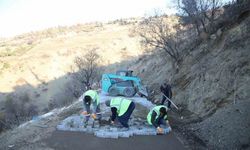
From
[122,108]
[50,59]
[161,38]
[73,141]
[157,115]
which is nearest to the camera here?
[73,141]

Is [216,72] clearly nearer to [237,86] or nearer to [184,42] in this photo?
[237,86]

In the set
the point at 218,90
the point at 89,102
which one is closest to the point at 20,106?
the point at 89,102

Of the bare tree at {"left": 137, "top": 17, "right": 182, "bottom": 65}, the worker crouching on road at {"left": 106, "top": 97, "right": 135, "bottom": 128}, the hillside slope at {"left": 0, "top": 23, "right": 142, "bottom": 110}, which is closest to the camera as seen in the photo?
the worker crouching on road at {"left": 106, "top": 97, "right": 135, "bottom": 128}

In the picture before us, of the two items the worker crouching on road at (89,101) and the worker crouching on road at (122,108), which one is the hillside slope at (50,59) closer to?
the worker crouching on road at (89,101)

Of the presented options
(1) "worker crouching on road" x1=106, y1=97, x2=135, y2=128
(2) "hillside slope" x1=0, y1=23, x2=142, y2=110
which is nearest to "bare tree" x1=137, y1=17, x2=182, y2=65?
(1) "worker crouching on road" x1=106, y1=97, x2=135, y2=128

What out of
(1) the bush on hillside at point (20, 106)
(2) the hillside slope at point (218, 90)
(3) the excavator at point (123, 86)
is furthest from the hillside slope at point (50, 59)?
(2) the hillside slope at point (218, 90)

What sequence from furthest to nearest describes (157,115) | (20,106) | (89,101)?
1. (20,106)
2. (89,101)
3. (157,115)

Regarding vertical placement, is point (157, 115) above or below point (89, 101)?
below

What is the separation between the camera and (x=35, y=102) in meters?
55.8

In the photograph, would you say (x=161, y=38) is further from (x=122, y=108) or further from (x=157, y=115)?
(x=122, y=108)

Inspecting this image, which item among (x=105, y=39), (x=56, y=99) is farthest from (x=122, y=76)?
(x=105, y=39)

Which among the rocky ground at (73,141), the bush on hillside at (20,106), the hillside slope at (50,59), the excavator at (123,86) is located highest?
the rocky ground at (73,141)

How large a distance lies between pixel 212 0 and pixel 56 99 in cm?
3353

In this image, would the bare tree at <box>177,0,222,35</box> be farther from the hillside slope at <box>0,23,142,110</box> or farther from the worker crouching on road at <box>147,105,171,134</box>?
the hillside slope at <box>0,23,142,110</box>
